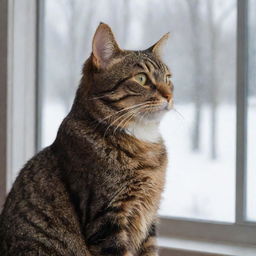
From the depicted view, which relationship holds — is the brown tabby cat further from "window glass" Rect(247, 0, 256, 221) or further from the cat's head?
"window glass" Rect(247, 0, 256, 221)

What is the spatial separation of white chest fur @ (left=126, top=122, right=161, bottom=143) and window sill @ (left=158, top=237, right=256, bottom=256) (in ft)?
1.56

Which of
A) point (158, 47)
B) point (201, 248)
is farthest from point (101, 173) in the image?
point (201, 248)

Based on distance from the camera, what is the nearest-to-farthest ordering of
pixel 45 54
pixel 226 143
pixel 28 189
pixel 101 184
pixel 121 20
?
pixel 101 184 < pixel 28 189 < pixel 226 143 < pixel 121 20 < pixel 45 54

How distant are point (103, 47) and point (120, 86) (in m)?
0.12

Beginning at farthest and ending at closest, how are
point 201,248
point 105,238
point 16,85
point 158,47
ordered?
point 16,85 < point 201,248 < point 158,47 < point 105,238

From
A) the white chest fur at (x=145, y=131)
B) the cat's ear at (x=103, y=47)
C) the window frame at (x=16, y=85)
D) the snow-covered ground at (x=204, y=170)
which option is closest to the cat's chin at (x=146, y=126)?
the white chest fur at (x=145, y=131)

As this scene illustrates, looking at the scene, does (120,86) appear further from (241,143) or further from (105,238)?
(241,143)

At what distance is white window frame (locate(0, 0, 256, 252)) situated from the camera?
6.25 ft

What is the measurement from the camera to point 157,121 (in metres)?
1.52

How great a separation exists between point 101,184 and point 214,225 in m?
0.72

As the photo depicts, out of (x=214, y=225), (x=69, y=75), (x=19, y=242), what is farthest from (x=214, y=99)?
(x=19, y=242)

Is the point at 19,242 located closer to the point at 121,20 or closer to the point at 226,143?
the point at 226,143

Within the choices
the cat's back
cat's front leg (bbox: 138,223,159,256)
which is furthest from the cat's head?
cat's front leg (bbox: 138,223,159,256)

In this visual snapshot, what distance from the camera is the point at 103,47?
1.49 meters
